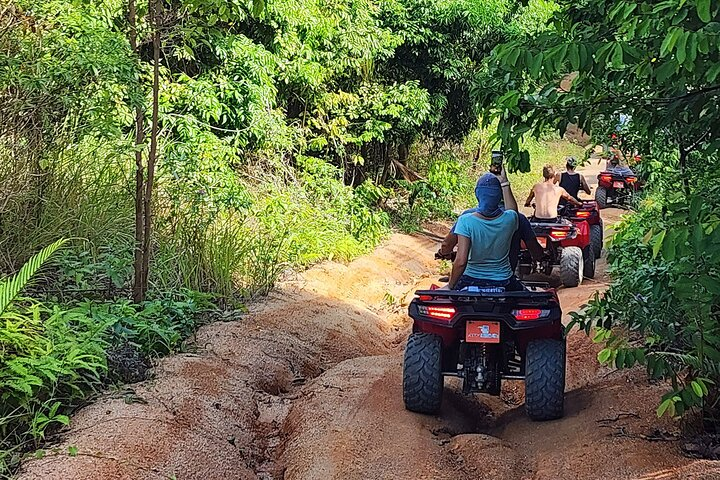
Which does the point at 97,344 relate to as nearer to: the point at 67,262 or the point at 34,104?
the point at 67,262

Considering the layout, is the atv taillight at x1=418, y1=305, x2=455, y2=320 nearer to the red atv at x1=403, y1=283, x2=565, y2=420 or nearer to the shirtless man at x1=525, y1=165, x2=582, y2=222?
the red atv at x1=403, y1=283, x2=565, y2=420

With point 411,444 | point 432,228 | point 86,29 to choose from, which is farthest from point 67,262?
point 432,228

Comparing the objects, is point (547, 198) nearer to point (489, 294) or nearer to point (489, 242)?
point (489, 242)

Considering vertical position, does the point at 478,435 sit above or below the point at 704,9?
below

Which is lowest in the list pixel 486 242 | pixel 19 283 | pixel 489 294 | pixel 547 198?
pixel 489 294

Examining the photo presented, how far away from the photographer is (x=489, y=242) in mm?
6156

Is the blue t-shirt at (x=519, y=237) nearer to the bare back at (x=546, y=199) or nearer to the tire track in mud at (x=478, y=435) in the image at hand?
the tire track in mud at (x=478, y=435)

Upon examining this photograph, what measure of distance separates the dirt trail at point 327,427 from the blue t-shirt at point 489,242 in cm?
108

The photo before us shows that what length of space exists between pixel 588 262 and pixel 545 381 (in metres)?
6.70

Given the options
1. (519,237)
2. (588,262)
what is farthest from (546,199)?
(519,237)

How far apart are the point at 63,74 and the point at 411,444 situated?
409cm

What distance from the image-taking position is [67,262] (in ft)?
22.6

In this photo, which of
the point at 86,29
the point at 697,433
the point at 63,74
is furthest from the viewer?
the point at 86,29

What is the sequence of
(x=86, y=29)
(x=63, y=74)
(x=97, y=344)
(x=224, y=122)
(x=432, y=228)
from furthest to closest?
1. (x=432, y=228)
2. (x=224, y=122)
3. (x=86, y=29)
4. (x=63, y=74)
5. (x=97, y=344)
